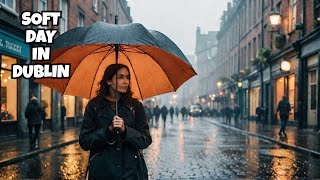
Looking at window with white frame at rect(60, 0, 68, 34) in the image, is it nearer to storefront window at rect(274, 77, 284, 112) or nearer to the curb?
the curb

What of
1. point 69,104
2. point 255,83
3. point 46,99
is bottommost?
point 69,104

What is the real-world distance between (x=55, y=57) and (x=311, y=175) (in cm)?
664

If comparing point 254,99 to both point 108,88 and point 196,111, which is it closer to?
point 196,111

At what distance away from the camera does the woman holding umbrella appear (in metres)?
3.27

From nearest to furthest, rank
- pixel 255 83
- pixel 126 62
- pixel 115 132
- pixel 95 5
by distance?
pixel 115 132 → pixel 126 62 → pixel 95 5 → pixel 255 83

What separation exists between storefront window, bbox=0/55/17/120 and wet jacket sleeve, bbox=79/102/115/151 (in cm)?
1396

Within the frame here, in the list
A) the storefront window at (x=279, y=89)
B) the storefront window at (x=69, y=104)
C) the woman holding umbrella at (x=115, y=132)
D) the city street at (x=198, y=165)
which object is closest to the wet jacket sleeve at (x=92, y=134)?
the woman holding umbrella at (x=115, y=132)

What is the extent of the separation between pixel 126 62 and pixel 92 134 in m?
1.14

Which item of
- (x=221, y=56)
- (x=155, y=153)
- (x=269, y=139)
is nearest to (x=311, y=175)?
(x=155, y=153)

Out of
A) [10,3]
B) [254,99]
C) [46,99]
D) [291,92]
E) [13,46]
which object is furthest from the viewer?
[254,99]

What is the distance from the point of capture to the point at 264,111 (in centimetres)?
2962

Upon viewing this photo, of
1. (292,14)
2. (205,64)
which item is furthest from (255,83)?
(205,64)

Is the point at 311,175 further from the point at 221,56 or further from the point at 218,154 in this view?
the point at 221,56

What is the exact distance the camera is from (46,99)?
71.1ft
